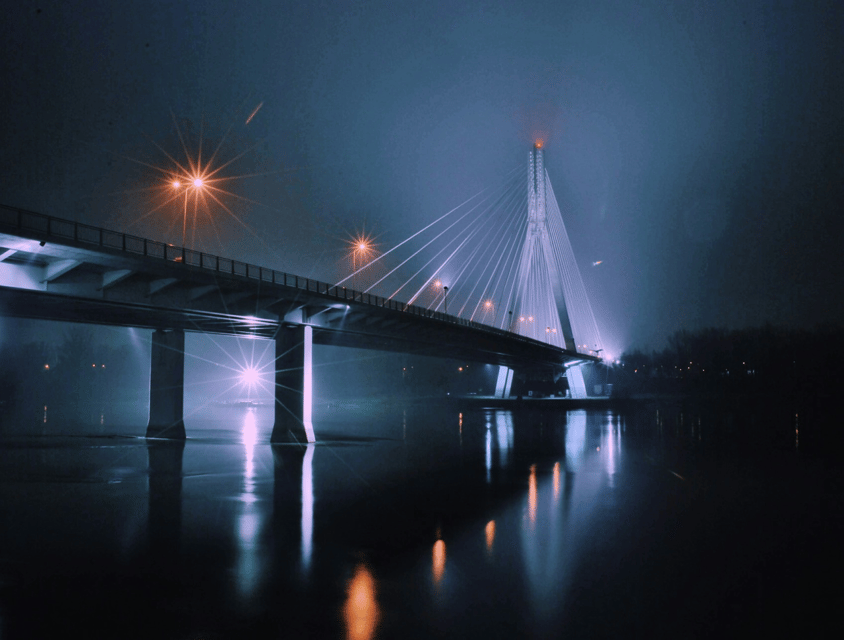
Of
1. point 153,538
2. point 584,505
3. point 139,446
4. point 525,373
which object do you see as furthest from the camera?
point 525,373

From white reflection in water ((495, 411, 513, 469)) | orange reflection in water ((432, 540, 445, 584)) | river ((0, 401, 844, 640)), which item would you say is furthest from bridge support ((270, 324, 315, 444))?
orange reflection in water ((432, 540, 445, 584))

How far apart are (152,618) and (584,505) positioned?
10519mm

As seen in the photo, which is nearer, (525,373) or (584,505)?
(584,505)

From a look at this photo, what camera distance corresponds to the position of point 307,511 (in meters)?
14.8

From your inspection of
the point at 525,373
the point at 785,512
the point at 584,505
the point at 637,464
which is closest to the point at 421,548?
the point at 584,505

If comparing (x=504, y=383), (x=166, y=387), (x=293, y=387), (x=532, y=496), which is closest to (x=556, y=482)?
(x=532, y=496)

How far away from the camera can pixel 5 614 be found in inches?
305

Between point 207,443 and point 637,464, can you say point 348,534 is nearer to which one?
point 637,464

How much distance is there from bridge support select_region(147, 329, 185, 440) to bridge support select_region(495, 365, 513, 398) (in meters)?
56.2

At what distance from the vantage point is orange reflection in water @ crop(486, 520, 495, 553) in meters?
11.0

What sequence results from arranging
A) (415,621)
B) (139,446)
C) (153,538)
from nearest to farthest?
1. (415,621)
2. (153,538)
3. (139,446)

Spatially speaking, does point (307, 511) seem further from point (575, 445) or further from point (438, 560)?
point (575, 445)

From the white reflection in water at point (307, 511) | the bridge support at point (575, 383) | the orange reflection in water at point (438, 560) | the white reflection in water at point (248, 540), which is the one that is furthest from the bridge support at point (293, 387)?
the bridge support at point (575, 383)

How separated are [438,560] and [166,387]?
3161 centimetres
